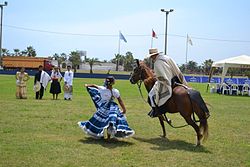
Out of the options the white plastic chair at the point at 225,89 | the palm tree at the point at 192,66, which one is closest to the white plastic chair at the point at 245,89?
the white plastic chair at the point at 225,89

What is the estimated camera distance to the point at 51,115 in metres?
11.9

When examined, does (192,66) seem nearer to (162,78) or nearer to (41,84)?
(41,84)

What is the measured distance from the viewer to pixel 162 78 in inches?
330

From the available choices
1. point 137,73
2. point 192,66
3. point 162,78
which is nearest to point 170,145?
point 162,78

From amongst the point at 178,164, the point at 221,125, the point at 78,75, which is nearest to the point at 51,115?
the point at 221,125

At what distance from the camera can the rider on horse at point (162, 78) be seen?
8359 mm

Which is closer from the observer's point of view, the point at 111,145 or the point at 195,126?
the point at 111,145

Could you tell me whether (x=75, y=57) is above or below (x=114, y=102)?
above

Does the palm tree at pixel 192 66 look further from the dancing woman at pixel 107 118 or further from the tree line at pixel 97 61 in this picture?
the dancing woman at pixel 107 118

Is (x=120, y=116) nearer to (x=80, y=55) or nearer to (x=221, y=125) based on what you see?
(x=221, y=125)

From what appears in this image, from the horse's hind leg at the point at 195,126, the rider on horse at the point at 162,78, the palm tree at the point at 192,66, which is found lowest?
the horse's hind leg at the point at 195,126

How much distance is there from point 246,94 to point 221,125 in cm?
1751

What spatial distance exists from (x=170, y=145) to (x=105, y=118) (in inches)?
62.2

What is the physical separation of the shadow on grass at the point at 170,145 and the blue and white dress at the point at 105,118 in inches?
26.9
